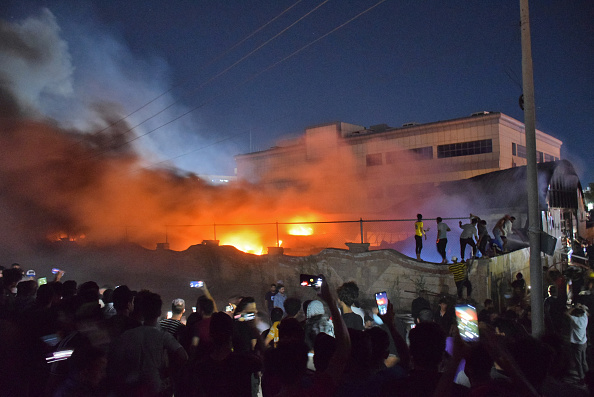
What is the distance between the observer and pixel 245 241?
66.3 feet

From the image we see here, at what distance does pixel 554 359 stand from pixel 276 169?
110 feet

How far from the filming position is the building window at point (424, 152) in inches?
1162

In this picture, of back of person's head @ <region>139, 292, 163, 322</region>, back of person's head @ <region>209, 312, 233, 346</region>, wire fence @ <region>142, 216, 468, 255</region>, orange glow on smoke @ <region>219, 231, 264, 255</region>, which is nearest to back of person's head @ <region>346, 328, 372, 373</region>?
back of person's head @ <region>209, 312, 233, 346</region>

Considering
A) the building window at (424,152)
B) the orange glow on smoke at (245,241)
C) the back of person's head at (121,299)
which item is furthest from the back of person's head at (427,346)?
the building window at (424,152)

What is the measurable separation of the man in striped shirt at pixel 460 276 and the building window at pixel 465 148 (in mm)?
20404

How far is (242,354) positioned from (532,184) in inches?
191

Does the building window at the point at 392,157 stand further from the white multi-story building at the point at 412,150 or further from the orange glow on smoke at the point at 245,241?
the orange glow on smoke at the point at 245,241

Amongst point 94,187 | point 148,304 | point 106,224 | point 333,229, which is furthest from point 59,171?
point 148,304

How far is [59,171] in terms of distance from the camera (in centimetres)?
2122

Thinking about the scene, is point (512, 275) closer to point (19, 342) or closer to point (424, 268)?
point (424, 268)

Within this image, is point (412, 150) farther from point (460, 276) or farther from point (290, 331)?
point (290, 331)

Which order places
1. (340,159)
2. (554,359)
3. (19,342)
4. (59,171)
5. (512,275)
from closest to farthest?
(554,359), (19,342), (512,275), (59,171), (340,159)


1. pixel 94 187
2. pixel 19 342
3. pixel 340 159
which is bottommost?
pixel 19 342

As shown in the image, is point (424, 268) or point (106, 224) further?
point (106, 224)
